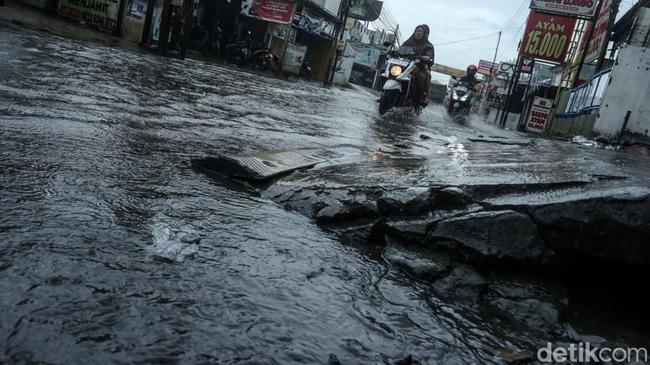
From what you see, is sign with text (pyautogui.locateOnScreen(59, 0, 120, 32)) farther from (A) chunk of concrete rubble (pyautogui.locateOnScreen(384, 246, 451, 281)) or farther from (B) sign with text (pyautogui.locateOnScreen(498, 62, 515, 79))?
(B) sign with text (pyautogui.locateOnScreen(498, 62, 515, 79))

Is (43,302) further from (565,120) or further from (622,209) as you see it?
(565,120)

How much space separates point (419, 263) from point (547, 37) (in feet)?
51.1

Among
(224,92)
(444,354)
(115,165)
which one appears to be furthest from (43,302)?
(224,92)

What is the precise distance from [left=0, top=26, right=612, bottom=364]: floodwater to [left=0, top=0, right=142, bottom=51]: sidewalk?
8.66 metres

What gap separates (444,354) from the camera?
127 centimetres

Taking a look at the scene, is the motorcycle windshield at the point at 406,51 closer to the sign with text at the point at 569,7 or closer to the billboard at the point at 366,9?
the sign with text at the point at 569,7

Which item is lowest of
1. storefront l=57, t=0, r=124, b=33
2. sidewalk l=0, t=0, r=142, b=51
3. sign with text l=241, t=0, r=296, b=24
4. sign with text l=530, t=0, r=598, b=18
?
sidewalk l=0, t=0, r=142, b=51

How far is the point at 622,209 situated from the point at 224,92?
6.18 meters

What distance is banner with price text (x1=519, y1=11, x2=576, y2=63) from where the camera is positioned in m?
14.7

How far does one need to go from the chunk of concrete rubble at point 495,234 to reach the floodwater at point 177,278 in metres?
0.30

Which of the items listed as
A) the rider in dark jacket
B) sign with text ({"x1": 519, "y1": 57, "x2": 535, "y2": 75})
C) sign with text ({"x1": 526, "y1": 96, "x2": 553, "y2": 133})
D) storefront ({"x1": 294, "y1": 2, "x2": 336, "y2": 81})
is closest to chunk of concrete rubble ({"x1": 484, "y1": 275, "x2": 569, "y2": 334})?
the rider in dark jacket

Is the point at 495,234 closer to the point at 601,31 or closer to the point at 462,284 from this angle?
the point at 462,284

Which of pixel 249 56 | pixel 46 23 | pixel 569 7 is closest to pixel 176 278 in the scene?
pixel 46 23

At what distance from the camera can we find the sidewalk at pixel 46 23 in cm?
971
